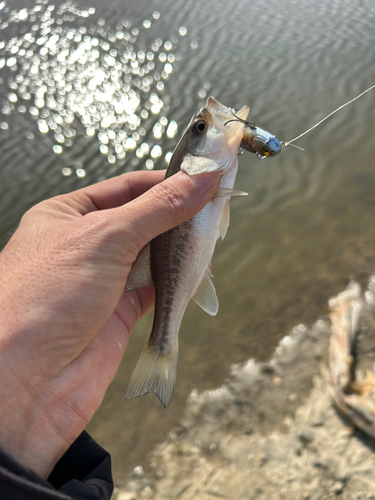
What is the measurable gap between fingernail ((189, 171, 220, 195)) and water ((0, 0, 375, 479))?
2553mm

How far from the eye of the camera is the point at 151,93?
8.63m

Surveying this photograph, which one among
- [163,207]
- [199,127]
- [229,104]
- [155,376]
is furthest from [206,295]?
[229,104]

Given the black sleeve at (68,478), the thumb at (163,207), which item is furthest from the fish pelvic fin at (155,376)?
the thumb at (163,207)

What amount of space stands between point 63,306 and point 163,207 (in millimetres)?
976

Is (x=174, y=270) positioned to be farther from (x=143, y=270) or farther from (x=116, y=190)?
(x=116, y=190)

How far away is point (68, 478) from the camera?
232cm

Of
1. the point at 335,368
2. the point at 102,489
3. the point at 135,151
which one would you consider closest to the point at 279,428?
the point at 335,368

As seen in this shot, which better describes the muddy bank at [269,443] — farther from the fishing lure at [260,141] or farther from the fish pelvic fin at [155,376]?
the fishing lure at [260,141]

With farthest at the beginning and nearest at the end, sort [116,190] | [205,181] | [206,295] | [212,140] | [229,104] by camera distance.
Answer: [229,104] < [116,190] < [206,295] < [212,140] < [205,181]

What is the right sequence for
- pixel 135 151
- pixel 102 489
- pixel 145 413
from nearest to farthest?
1. pixel 102 489
2. pixel 145 413
3. pixel 135 151

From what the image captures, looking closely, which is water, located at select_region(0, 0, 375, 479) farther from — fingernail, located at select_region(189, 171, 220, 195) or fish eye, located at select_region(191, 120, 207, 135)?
fish eye, located at select_region(191, 120, 207, 135)

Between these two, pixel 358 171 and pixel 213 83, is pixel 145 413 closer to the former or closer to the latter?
pixel 358 171

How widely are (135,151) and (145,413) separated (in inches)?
211

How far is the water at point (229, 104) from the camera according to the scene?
4.89 m
